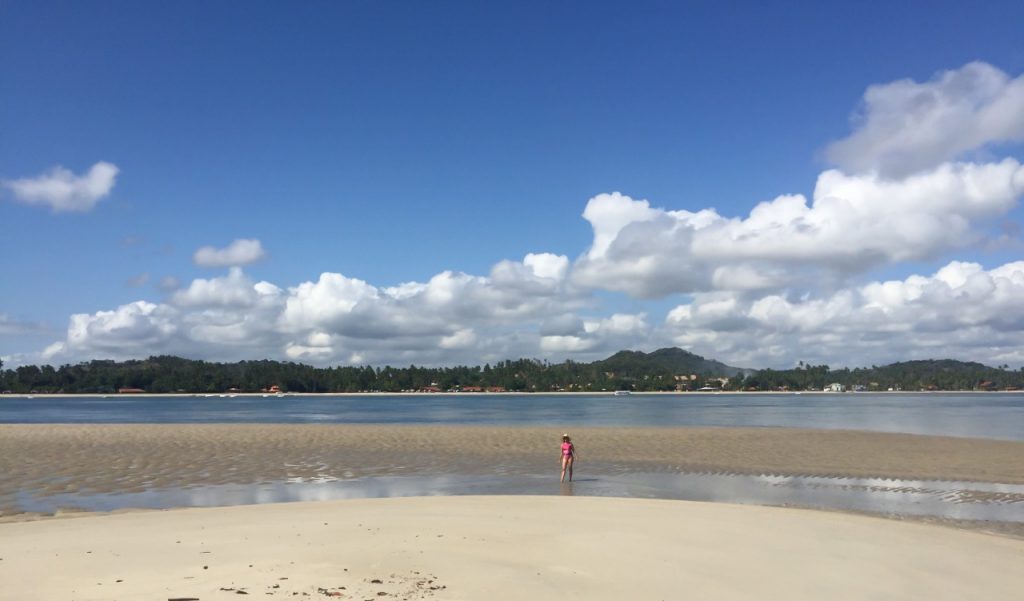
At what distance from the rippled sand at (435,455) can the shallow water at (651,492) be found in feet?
5.30

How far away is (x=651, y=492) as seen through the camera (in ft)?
78.1

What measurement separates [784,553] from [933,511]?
31.7ft

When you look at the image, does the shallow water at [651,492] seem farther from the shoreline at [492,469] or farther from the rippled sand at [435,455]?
the rippled sand at [435,455]

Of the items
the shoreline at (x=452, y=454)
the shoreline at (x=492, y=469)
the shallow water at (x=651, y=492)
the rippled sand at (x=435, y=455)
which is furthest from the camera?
the shoreline at (x=452, y=454)

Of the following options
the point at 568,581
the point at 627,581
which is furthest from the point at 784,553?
the point at 568,581

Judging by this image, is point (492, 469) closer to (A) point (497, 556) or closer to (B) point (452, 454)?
(B) point (452, 454)

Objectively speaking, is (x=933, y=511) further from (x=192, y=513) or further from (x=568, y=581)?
(x=192, y=513)

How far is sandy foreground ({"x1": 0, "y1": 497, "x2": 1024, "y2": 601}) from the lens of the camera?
1067 cm

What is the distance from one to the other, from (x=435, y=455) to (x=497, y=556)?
23264mm

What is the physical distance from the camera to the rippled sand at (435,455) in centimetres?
2811

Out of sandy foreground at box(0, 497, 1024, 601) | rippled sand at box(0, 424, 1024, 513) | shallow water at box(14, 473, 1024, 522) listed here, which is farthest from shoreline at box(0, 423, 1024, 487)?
sandy foreground at box(0, 497, 1024, 601)

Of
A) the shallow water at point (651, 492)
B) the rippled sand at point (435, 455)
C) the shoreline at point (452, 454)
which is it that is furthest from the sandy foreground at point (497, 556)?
the shoreline at point (452, 454)

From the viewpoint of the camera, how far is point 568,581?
11156mm

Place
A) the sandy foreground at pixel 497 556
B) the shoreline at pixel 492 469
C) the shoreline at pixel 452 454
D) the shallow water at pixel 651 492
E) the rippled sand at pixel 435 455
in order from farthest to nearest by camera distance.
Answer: the shoreline at pixel 452 454 < the rippled sand at pixel 435 455 < the shoreline at pixel 492 469 < the shallow water at pixel 651 492 < the sandy foreground at pixel 497 556
